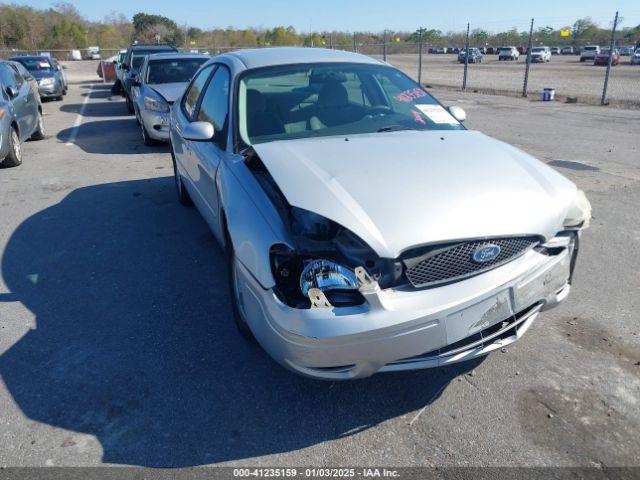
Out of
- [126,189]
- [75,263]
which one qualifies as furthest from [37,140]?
[75,263]

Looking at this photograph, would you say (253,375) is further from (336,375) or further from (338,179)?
(338,179)

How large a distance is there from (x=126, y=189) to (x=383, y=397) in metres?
5.30

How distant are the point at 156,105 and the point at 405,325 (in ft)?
26.2

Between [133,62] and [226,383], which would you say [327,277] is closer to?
[226,383]

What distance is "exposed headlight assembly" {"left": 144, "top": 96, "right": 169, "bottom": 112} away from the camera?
9070 millimetres

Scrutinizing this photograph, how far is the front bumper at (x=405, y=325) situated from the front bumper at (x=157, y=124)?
734 centimetres

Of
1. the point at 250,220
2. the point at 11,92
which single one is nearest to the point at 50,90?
the point at 11,92

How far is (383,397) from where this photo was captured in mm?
2830

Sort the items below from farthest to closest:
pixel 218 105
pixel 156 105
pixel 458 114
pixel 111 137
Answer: pixel 111 137, pixel 156 105, pixel 458 114, pixel 218 105

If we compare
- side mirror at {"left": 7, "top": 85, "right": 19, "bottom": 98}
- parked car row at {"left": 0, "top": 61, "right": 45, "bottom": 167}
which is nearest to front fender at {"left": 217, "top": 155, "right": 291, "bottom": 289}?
parked car row at {"left": 0, "top": 61, "right": 45, "bottom": 167}

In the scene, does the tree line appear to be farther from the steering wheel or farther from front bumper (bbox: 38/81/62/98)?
the steering wheel

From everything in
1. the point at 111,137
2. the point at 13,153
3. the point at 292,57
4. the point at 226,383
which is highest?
the point at 292,57

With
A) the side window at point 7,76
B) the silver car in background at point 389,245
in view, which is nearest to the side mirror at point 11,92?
the side window at point 7,76

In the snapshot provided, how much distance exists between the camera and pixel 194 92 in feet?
16.9
